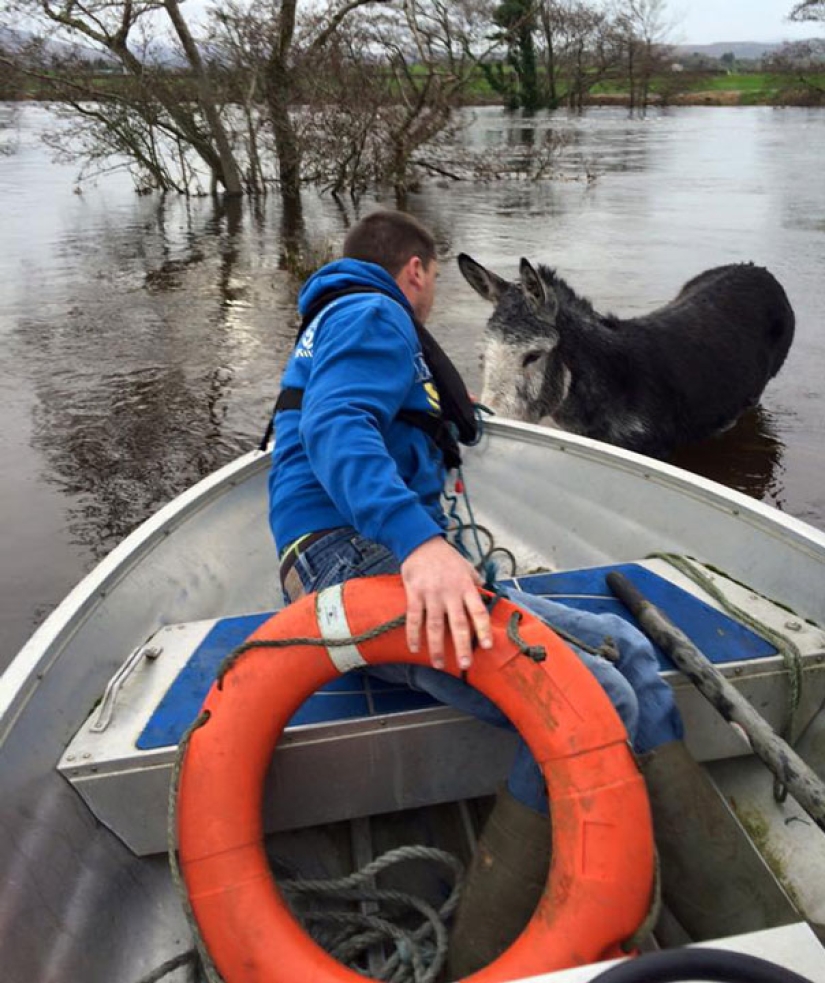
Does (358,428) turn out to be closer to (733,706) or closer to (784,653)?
(733,706)

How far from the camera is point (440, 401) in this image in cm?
275

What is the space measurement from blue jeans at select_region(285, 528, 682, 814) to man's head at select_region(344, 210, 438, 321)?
0.91 m

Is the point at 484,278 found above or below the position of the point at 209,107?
below

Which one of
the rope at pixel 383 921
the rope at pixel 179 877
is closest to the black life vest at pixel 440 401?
the rope at pixel 179 877

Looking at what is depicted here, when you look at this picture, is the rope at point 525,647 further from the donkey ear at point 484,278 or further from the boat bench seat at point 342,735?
the donkey ear at point 484,278

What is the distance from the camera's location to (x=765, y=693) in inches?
97.8

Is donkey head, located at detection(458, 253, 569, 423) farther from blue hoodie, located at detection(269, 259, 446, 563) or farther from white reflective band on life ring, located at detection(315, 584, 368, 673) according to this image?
white reflective band on life ring, located at detection(315, 584, 368, 673)

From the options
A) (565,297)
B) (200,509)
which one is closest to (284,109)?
(565,297)

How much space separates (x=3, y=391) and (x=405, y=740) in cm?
643

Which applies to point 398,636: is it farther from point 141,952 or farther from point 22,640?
point 22,640

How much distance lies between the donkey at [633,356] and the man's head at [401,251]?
1876mm

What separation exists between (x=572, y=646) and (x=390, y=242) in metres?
1.43

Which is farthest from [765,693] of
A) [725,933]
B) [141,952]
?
[141,952]

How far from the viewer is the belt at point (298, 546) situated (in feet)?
7.77
